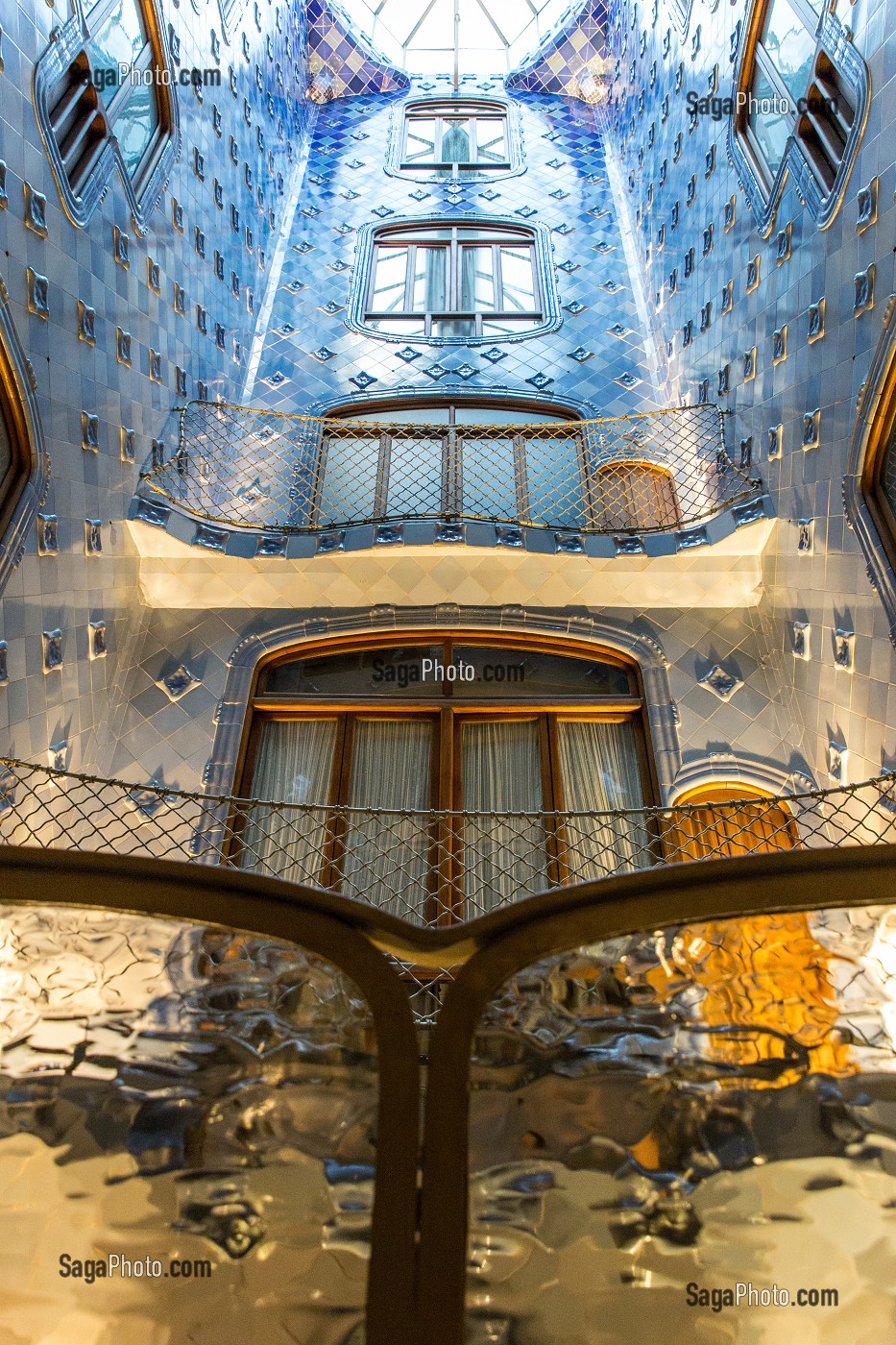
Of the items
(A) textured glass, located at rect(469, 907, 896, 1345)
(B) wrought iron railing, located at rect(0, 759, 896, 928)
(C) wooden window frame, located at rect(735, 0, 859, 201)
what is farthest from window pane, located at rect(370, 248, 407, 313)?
(A) textured glass, located at rect(469, 907, 896, 1345)

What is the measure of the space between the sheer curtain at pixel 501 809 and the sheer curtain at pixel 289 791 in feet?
3.77

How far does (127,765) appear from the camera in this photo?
6.77 meters

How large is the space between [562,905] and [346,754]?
5.06 m

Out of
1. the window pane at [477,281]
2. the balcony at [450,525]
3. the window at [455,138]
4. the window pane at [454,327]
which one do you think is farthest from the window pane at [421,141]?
the balcony at [450,525]

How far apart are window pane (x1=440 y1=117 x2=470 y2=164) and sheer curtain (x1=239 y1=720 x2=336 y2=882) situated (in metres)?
10.9

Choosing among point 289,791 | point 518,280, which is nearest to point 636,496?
point 518,280

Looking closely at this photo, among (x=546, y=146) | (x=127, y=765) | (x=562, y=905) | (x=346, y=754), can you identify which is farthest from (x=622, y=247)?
(x=562, y=905)

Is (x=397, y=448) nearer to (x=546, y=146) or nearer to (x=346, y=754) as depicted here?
(x=346, y=754)

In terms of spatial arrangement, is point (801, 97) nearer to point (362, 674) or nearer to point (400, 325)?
point (400, 325)

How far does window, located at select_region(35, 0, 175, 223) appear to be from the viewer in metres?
6.16

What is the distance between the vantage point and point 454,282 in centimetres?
1154

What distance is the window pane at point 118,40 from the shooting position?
692 centimetres

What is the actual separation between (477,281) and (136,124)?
5.12m

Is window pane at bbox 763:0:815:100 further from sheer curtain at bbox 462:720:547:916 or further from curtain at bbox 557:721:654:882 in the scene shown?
sheer curtain at bbox 462:720:547:916
